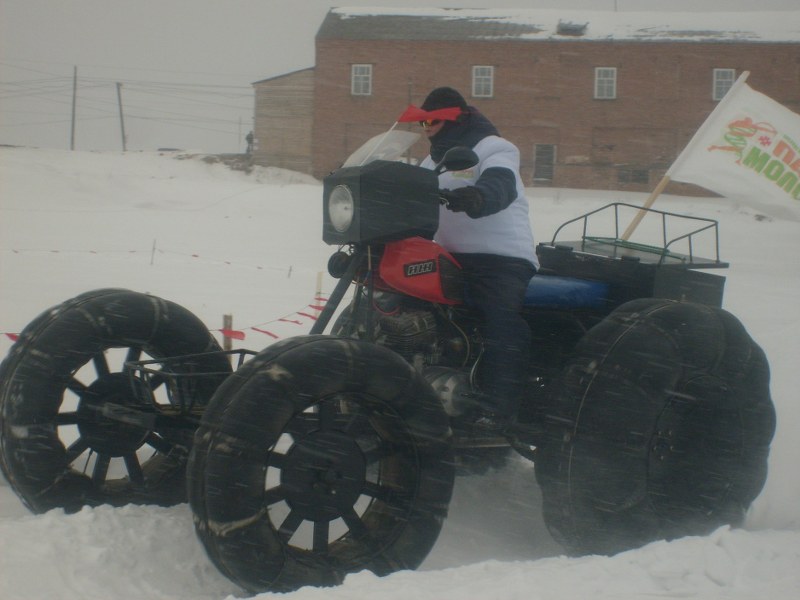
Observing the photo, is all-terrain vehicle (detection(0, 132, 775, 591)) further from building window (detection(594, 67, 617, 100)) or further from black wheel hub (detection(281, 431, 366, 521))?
building window (detection(594, 67, 617, 100))

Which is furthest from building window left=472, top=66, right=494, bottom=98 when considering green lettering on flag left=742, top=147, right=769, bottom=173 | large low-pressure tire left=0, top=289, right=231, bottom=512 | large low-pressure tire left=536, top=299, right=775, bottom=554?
large low-pressure tire left=0, top=289, right=231, bottom=512

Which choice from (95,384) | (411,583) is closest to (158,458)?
(95,384)

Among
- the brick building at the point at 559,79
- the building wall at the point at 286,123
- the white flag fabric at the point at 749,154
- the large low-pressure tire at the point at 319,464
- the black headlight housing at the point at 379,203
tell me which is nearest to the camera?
the large low-pressure tire at the point at 319,464

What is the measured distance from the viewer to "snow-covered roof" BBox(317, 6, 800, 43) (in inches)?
1531

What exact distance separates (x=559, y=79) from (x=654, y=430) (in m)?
38.5

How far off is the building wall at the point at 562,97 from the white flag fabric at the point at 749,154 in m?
32.7

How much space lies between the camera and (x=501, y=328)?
404 cm

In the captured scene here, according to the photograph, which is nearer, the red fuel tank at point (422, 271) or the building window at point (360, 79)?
the red fuel tank at point (422, 271)

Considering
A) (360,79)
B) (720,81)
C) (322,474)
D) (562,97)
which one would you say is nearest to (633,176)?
(562,97)

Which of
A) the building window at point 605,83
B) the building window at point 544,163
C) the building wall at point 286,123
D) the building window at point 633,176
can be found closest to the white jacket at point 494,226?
the building window at point 633,176

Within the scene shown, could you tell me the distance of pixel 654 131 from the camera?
3944 cm

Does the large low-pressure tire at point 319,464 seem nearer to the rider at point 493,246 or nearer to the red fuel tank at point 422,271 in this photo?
the red fuel tank at point 422,271

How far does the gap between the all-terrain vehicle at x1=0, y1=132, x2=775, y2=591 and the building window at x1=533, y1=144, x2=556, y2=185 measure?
36297 mm

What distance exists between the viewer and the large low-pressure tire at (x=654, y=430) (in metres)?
3.80
